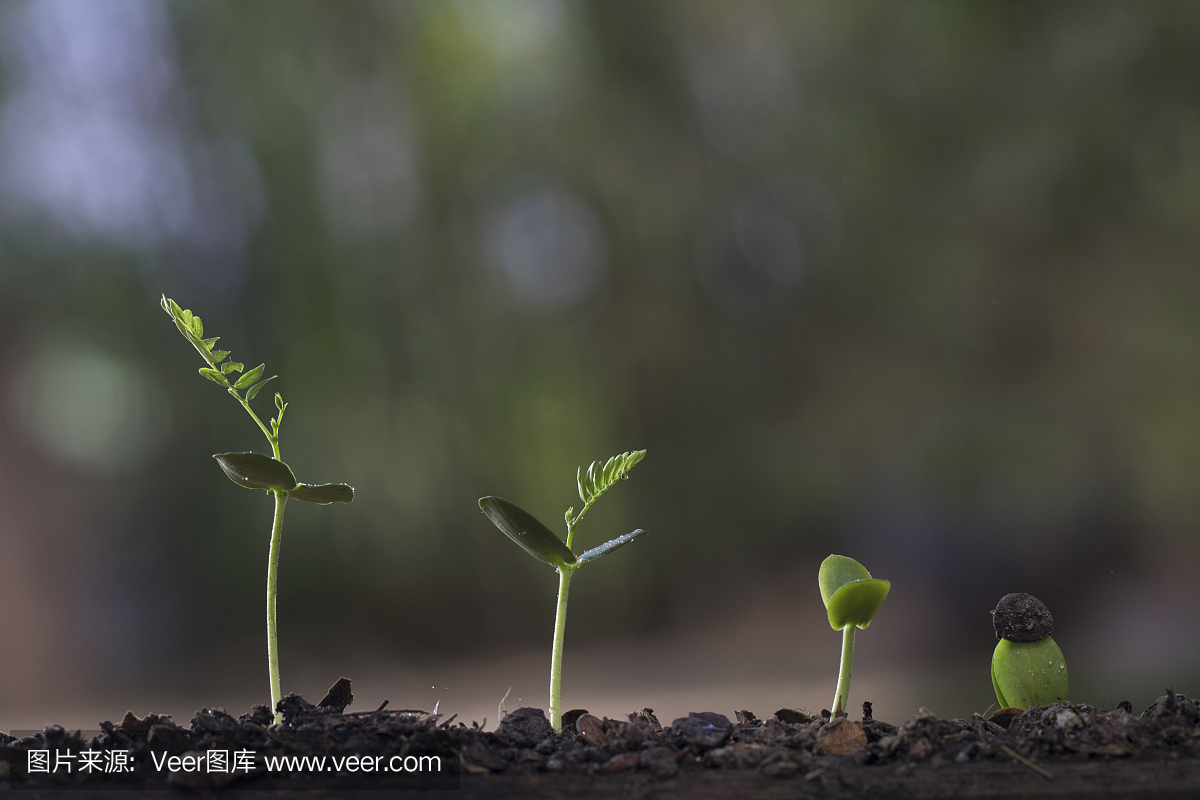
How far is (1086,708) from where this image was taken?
19.4 inches

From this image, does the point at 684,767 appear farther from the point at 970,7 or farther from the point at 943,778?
the point at 970,7

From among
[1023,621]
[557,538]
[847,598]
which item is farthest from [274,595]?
[1023,621]

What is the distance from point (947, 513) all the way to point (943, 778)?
1101mm

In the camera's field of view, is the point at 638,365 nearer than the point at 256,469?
No

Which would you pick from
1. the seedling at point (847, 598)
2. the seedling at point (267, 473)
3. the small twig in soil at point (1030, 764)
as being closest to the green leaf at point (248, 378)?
the seedling at point (267, 473)

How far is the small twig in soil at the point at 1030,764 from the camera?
379 millimetres

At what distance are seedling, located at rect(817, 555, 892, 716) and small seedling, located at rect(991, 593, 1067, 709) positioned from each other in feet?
0.43

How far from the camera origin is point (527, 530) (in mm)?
457

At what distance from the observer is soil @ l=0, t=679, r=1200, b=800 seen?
14.5 inches

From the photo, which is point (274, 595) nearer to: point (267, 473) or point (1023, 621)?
point (267, 473)

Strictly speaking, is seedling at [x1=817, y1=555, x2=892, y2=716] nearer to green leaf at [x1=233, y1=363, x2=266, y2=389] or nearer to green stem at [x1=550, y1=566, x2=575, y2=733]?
green stem at [x1=550, y1=566, x2=575, y2=733]

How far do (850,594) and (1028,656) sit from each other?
21 centimetres

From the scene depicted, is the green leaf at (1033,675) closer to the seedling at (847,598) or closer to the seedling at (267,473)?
the seedling at (847,598)

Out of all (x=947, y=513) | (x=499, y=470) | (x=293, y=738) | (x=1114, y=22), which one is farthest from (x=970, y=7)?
(x=293, y=738)
